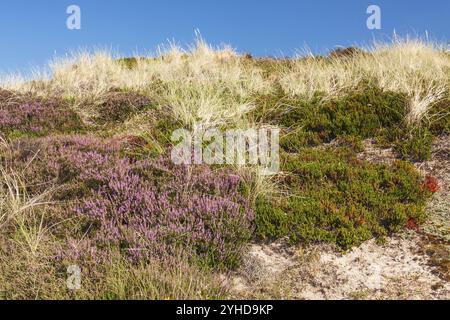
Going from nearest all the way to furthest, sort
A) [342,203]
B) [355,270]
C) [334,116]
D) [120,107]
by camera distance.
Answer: [355,270], [342,203], [334,116], [120,107]

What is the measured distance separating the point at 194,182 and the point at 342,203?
2.08 metres

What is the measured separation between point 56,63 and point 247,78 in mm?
7582

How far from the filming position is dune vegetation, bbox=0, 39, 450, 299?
549 centimetres

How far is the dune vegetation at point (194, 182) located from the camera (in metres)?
5.49

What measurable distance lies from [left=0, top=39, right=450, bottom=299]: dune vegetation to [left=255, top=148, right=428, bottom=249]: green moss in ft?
0.06

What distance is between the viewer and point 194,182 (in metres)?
6.82

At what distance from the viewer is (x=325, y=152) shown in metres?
8.47

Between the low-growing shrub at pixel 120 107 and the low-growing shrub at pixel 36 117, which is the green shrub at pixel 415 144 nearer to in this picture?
the low-growing shrub at pixel 120 107

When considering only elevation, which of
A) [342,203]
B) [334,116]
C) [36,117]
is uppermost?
[36,117]

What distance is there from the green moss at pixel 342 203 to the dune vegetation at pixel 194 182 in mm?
20

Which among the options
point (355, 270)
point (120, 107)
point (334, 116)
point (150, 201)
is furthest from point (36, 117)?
point (355, 270)

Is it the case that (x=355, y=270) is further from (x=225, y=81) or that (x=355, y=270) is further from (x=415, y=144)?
(x=225, y=81)
